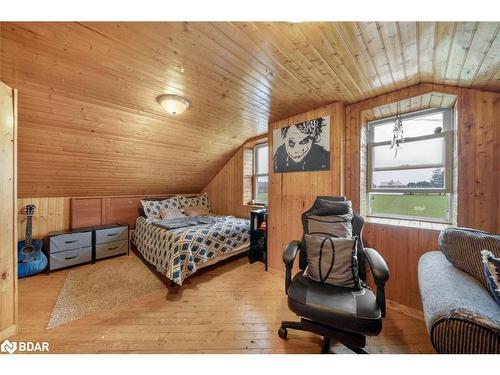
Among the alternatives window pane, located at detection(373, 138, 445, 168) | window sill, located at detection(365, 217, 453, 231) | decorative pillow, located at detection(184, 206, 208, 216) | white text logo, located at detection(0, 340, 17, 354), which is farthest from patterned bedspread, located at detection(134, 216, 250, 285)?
window pane, located at detection(373, 138, 445, 168)

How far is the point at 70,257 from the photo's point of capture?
2.69 meters

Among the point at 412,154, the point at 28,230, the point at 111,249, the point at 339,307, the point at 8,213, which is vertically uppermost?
the point at 412,154

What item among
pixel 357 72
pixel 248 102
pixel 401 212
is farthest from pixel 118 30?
pixel 401 212

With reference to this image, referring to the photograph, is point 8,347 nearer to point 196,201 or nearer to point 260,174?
point 196,201

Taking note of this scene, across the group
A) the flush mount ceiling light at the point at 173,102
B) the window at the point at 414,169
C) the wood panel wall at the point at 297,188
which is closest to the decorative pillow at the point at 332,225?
the wood panel wall at the point at 297,188

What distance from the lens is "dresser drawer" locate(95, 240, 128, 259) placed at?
296 cm

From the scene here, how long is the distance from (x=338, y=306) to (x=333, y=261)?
34 centimetres

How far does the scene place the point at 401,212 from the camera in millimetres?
2002

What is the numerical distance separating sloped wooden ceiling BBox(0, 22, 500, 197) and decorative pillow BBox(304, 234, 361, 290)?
1330 millimetres

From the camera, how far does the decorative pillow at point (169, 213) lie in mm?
3492

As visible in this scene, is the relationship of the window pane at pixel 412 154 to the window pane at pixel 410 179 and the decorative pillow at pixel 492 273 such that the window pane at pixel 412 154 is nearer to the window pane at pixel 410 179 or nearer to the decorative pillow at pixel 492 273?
the window pane at pixel 410 179

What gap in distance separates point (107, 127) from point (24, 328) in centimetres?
196

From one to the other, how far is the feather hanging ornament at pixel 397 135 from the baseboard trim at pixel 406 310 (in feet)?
4.81

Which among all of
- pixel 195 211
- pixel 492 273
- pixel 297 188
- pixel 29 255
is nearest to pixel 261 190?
pixel 195 211
